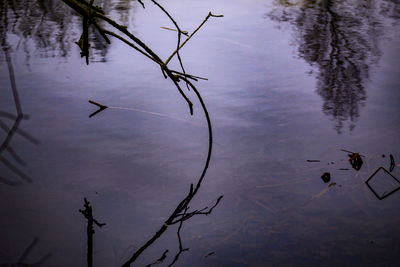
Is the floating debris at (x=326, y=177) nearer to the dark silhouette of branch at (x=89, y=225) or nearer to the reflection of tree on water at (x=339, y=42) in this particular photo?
the reflection of tree on water at (x=339, y=42)

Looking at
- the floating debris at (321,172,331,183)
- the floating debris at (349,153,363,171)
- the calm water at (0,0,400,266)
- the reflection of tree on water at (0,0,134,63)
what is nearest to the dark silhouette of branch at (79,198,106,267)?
the calm water at (0,0,400,266)

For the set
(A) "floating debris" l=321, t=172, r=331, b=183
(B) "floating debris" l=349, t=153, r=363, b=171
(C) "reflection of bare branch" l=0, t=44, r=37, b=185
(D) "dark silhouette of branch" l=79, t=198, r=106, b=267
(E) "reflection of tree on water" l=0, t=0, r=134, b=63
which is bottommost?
(E) "reflection of tree on water" l=0, t=0, r=134, b=63

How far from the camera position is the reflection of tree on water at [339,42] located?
214 cm

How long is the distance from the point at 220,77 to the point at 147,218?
1.36m

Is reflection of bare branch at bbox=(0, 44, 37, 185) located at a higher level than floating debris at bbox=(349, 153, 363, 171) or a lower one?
lower

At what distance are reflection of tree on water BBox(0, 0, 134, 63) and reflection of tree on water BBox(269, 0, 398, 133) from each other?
1.52 meters

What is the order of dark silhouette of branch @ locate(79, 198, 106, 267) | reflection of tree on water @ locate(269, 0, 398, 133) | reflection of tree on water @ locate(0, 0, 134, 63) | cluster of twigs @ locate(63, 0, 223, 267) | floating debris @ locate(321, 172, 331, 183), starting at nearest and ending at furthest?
cluster of twigs @ locate(63, 0, 223, 267) < dark silhouette of branch @ locate(79, 198, 106, 267) < floating debris @ locate(321, 172, 331, 183) < reflection of tree on water @ locate(269, 0, 398, 133) < reflection of tree on water @ locate(0, 0, 134, 63)

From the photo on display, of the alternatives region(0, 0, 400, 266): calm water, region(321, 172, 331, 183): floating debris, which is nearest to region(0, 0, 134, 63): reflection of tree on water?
region(0, 0, 400, 266): calm water

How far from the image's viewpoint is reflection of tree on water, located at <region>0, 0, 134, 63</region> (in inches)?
116

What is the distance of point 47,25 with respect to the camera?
3.55m

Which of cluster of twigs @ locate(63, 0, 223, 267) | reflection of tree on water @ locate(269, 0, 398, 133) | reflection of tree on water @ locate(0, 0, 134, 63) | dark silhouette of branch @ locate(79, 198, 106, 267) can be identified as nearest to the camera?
cluster of twigs @ locate(63, 0, 223, 267)

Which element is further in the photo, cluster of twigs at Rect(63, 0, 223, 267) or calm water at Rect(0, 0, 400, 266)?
calm water at Rect(0, 0, 400, 266)

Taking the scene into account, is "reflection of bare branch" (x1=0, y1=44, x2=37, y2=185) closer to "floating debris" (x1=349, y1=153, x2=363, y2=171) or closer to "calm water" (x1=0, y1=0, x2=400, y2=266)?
"calm water" (x1=0, y1=0, x2=400, y2=266)

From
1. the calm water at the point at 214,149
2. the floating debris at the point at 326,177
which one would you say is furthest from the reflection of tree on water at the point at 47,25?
the floating debris at the point at 326,177
